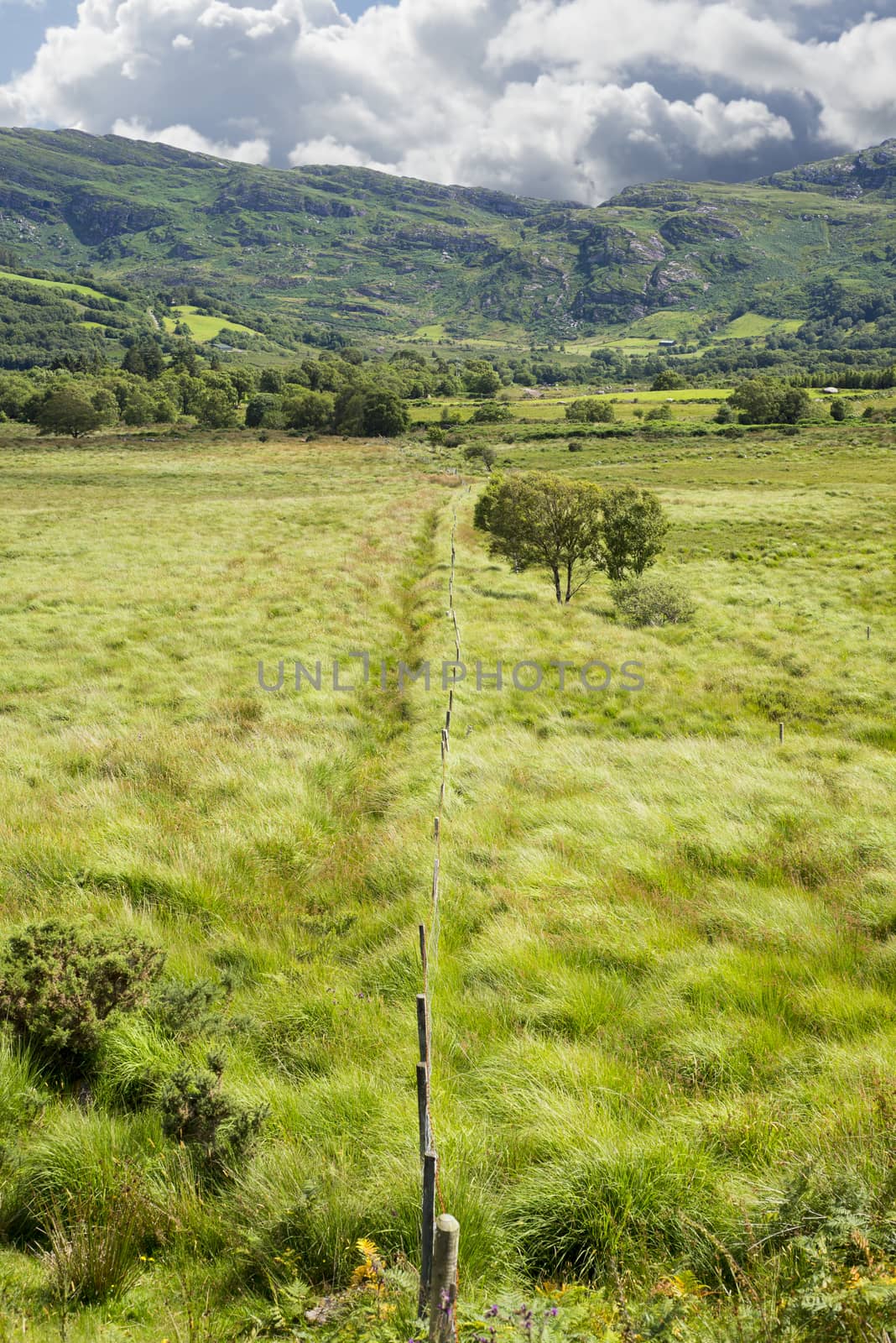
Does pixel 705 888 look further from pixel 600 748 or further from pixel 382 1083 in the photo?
pixel 600 748

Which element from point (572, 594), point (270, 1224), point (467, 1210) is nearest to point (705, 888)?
point (467, 1210)

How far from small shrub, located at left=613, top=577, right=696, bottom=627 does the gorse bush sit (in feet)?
72.3

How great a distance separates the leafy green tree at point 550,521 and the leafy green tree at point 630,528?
1.68ft

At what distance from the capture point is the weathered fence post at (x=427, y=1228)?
2.46 meters

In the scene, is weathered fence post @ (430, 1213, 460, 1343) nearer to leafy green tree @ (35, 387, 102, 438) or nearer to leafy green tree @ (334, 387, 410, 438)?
leafy green tree @ (35, 387, 102, 438)

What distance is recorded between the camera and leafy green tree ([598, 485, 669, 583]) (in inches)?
1064

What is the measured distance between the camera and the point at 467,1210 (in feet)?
10.6

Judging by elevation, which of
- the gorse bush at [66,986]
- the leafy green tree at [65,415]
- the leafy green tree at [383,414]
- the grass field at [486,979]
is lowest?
the grass field at [486,979]

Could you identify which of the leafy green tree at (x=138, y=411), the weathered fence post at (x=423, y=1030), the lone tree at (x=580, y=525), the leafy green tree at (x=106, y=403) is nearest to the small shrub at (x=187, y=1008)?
the weathered fence post at (x=423, y=1030)

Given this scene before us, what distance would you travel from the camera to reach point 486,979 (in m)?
5.58

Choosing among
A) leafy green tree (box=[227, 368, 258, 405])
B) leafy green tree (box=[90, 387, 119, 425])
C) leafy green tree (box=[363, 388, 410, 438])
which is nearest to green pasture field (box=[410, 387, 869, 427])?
leafy green tree (box=[363, 388, 410, 438])

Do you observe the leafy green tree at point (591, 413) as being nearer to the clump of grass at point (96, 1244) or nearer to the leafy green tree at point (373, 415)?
the leafy green tree at point (373, 415)

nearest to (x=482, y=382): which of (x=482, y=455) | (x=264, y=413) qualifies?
(x=264, y=413)

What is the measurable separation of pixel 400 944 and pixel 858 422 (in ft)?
445
